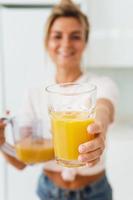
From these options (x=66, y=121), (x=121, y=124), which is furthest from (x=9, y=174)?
(x=66, y=121)

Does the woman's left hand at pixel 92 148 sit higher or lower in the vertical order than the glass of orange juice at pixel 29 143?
higher

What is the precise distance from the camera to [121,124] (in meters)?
2.36

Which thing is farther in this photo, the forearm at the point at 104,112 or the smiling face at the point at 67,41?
the smiling face at the point at 67,41

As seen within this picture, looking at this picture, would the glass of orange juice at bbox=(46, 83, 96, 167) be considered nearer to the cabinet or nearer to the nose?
the nose

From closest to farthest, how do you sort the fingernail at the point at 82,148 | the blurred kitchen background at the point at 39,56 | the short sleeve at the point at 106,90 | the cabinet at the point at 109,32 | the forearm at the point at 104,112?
the fingernail at the point at 82,148 < the forearm at the point at 104,112 < the short sleeve at the point at 106,90 < the blurred kitchen background at the point at 39,56 < the cabinet at the point at 109,32

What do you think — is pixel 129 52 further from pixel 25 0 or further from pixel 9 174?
pixel 9 174

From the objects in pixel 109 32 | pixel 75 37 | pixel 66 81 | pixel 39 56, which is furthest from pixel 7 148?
pixel 109 32

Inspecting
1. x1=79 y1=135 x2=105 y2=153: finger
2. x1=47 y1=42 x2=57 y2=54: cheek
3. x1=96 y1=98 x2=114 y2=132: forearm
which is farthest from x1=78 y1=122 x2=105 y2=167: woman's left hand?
x1=47 y1=42 x2=57 y2=54: cheek

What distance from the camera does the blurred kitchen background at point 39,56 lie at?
1.99 metres

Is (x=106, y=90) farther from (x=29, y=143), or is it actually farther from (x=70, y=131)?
(x=70, y=131)

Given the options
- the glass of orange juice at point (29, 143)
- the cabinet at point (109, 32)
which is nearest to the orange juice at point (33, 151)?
the glass of orange juice at point (29, 143)

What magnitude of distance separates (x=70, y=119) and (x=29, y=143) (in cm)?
41

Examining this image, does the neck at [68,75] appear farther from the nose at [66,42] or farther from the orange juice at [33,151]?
the orange juice at [33,151]

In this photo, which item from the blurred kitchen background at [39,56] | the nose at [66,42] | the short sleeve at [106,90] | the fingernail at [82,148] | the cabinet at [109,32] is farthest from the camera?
the cabinet at [109,32]
